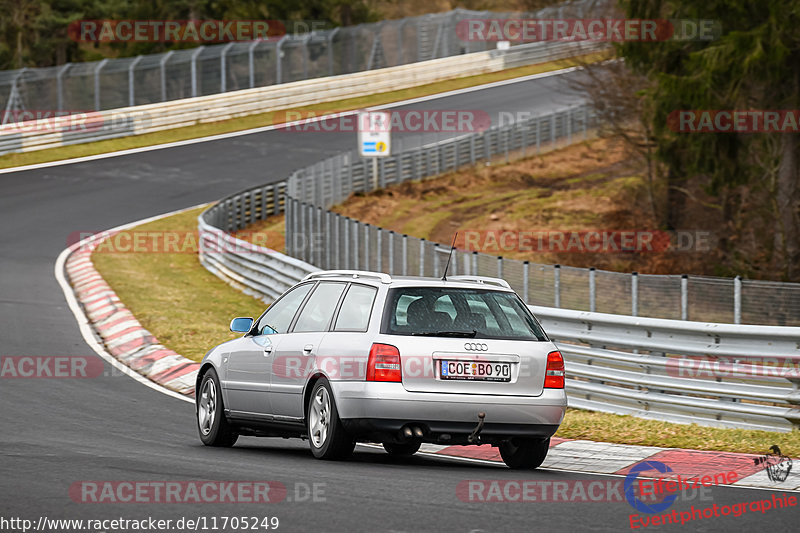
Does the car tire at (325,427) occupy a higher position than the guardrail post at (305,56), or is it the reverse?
the car tire at (325,427)

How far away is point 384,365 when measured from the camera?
896 cm

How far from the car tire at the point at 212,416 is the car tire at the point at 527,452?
2.49 meters

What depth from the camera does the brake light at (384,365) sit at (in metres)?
8.96

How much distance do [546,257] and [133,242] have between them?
10.2 m

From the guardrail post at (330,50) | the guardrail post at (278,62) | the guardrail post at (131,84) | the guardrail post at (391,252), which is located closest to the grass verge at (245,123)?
the guardrail post at (131,84)

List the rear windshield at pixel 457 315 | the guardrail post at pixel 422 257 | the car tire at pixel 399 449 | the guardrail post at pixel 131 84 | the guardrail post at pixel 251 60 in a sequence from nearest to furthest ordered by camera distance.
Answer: the rear windshield at pixel 457 315
the car tire at pixel 399 449
the guardrail post at pixel 422 257
the guardrail post at pixel 131 84
the guardrail post at pixel 251 60

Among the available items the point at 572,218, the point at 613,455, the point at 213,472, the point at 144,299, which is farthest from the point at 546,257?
the point at 213,472

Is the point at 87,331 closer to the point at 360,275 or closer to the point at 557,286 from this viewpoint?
the point at 557,286

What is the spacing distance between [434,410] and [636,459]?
1.83 metres

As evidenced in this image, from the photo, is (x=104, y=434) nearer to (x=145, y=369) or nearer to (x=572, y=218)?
(x=145, y=369)

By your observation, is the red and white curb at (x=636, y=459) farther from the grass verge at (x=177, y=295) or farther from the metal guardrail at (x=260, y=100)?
the metal guardrail at (x=260, y=100)

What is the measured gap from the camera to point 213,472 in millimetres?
8289

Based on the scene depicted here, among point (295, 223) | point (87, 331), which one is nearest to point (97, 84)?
point (295, 223)

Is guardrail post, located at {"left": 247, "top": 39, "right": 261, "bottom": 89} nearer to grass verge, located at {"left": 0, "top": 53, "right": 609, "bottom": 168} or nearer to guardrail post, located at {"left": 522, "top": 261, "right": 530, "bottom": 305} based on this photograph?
grass verge, located at {"left": 0, "top": 53, "right": 609, "bottom": 168}
